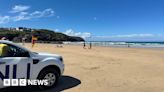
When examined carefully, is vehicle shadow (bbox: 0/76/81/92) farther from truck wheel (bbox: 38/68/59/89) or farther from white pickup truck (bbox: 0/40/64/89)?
white pickup truck (bbox: 0/40/64/89)

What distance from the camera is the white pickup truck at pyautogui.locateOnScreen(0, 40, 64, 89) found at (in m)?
6.50

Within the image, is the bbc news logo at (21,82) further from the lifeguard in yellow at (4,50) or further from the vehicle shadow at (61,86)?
the lifeguard in yellow at (4,50)

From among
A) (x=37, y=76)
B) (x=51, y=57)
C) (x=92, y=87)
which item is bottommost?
(x=92, y=87)

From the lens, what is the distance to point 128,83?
352 inches

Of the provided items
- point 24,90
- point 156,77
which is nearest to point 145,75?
point 156,77

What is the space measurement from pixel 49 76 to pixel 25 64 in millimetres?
1117

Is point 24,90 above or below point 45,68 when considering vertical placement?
below

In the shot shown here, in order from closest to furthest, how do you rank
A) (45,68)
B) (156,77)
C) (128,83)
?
(45,68), (128,83), (156,77)

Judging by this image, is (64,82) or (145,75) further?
(145,75)

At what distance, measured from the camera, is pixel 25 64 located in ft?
22.4

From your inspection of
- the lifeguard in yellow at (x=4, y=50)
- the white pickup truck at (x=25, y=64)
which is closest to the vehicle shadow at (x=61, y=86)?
the white pickup truck at (x=25, y=64)

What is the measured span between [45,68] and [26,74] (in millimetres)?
714

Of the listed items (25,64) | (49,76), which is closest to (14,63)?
(25,64)

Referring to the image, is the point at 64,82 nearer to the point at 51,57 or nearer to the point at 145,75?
the point at 51,57
